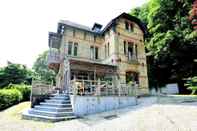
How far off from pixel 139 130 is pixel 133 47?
482 inches

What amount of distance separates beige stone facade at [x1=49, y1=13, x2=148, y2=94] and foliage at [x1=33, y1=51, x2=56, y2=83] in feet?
73.3

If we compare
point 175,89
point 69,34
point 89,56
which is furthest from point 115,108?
point 175,89

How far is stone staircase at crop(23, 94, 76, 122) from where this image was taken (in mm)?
8109

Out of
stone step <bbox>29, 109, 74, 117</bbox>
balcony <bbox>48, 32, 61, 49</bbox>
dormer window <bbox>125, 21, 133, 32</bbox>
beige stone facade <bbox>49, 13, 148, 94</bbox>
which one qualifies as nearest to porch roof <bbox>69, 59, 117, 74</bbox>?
beige stone facade <bbox>49, 13, 148, 94</bbox>

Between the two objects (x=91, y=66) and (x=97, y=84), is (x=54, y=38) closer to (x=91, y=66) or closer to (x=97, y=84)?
(x=91, y=66)

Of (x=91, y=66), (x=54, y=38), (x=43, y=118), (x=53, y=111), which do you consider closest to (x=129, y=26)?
(x=91, y=66)

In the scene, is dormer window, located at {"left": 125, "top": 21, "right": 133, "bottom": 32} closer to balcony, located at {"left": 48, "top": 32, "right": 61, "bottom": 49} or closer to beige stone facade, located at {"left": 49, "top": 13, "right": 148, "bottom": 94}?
beige stone facade, located at {"left": 49, "top": 13, "right": 148, "bottom": 94}

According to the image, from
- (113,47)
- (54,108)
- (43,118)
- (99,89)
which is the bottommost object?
(43,118)

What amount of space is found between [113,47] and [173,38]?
769cm

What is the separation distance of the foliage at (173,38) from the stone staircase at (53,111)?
1377 centimetres

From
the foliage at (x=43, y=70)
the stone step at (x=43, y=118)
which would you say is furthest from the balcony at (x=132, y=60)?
the foliage at (x=43, y=70)

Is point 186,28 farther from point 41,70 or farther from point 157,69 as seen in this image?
point 41,70

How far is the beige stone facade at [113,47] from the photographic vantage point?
606 inches

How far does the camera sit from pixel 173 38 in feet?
58.3
